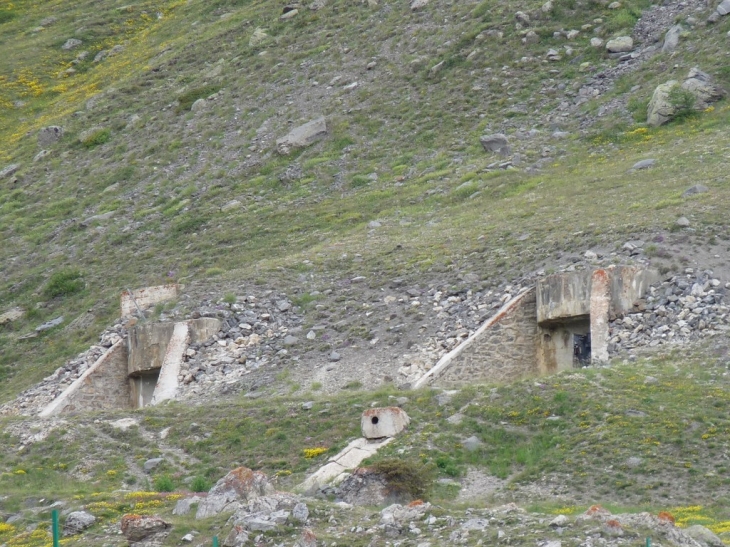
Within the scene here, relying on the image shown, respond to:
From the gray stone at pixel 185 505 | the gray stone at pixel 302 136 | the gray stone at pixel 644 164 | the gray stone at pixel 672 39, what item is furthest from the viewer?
the gray stone at pixel 302 136

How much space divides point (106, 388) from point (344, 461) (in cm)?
1164

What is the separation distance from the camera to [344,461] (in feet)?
86.1

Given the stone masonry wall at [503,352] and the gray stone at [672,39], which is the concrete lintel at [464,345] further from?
the gray stone at [672,39]

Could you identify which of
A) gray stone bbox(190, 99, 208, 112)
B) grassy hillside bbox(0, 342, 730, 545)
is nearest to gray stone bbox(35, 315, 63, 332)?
grassy hillside bbox(0, 342, 730, 545)

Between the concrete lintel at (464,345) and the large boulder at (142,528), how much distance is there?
1020 centimetres

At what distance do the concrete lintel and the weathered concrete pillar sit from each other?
1.80 metres

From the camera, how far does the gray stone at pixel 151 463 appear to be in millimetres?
28094

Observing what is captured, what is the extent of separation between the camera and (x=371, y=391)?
99.4ft

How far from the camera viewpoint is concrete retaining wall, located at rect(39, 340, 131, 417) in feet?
116

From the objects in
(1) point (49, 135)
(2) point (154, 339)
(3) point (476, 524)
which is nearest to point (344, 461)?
(3) point (476, 524)

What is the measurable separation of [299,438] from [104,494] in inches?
184

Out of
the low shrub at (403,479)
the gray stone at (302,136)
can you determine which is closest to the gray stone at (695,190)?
the low shrub at (403,479)

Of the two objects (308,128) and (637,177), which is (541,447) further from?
(308,128)

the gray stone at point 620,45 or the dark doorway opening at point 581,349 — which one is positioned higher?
the gray stone at point 620,45
